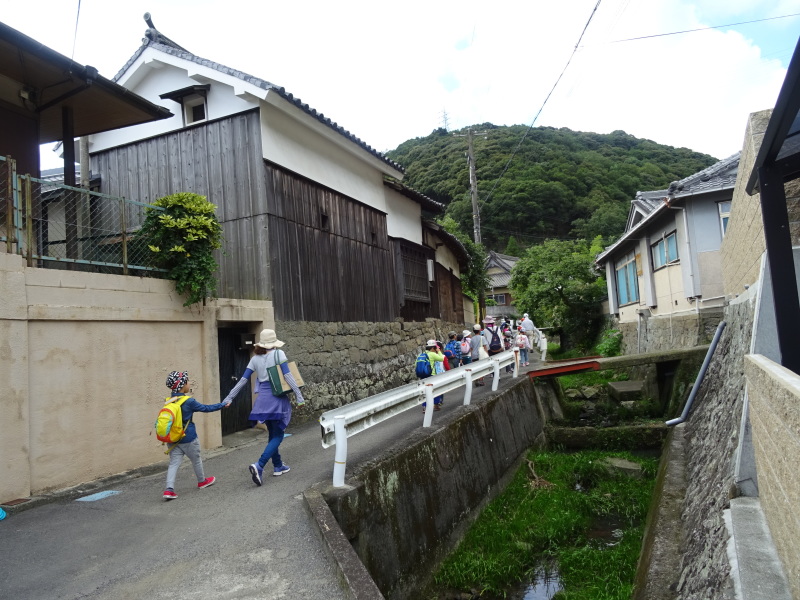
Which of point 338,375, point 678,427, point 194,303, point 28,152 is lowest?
point 678,427

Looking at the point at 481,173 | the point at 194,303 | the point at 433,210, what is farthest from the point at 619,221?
the point at 194,303

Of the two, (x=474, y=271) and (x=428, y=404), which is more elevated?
(x=474, y=271)

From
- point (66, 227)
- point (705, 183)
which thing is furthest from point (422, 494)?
point (705, 183)

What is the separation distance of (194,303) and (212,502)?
3.77 metres

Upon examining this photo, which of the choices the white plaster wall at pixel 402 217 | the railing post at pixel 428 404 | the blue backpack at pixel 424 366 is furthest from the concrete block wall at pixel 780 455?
the white plaster wall at pixel 402 217

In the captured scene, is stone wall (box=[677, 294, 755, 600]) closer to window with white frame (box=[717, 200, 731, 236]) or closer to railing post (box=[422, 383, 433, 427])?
railing post (box=[422, 383, 433, 427])

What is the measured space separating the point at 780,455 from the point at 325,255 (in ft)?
34.4

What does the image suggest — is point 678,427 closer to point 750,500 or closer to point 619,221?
point 750,500

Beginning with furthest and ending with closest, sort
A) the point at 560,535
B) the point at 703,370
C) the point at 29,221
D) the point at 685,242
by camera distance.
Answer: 1. the point at 685,242
2. the point at 703,370
3. the point at 560,535
4. the point at 29,221

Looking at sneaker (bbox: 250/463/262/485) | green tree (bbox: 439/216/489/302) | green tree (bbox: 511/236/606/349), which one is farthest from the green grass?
green tree (bbox: 511/236/606/349)

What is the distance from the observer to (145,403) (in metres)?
7.83

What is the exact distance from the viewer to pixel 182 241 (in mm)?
8500

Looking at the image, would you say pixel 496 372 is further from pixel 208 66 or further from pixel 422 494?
pixel 208 66

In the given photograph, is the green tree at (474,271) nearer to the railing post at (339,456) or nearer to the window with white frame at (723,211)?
the window with white frame at (723,211)
